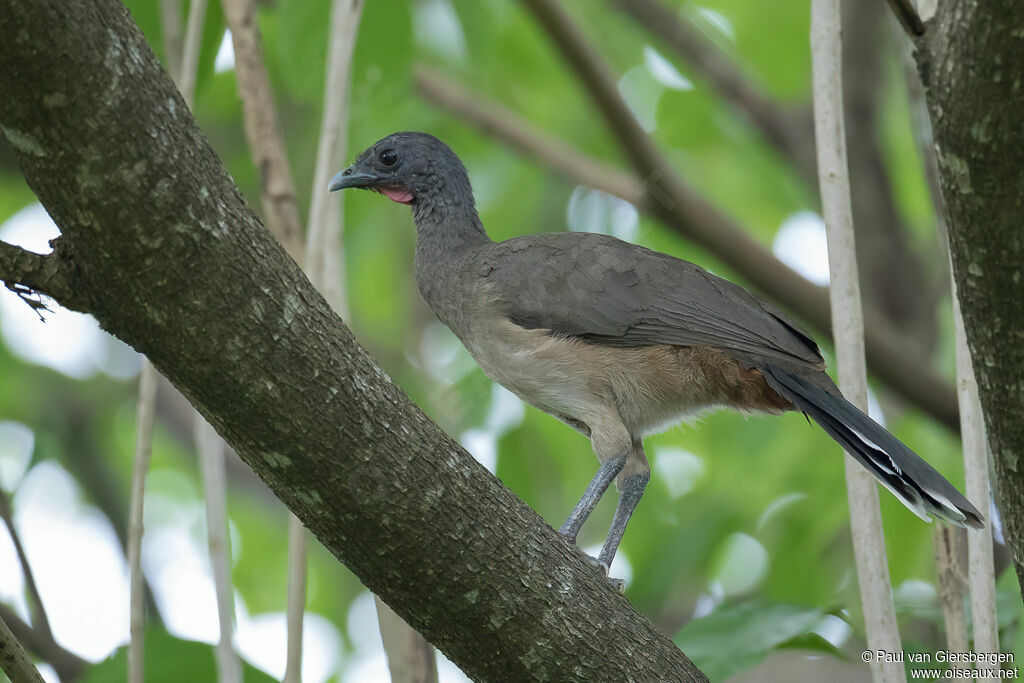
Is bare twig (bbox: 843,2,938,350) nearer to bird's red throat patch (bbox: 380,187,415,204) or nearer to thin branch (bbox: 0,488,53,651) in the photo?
bird's red throat patch (bbox: 380,187,415,204)

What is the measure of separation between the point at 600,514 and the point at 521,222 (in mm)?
1779

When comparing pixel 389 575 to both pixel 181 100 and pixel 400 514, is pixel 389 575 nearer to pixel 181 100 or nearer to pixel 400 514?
pixel 400 514

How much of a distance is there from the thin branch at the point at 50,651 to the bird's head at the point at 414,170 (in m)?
2.00

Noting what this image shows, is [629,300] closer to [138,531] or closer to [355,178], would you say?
[355,178]

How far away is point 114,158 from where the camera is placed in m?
1.83

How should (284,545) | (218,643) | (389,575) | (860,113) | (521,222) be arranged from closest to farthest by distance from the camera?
(389,575), (218,643), (860,113), (521,222), (284,545)

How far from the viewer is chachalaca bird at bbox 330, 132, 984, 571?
11.7 ft

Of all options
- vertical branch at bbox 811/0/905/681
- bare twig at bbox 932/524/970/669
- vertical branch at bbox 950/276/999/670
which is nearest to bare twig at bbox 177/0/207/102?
vertical branch at bbox 811/0/905/681

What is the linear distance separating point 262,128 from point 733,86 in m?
3.18

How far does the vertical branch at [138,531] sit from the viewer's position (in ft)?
9.13

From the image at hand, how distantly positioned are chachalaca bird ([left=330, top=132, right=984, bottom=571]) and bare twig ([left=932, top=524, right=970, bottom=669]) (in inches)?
21.8

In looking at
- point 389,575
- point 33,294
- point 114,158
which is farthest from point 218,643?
point 114,158

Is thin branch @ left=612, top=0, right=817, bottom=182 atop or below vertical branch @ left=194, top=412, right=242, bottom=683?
atop

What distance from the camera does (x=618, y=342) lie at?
377 cm
